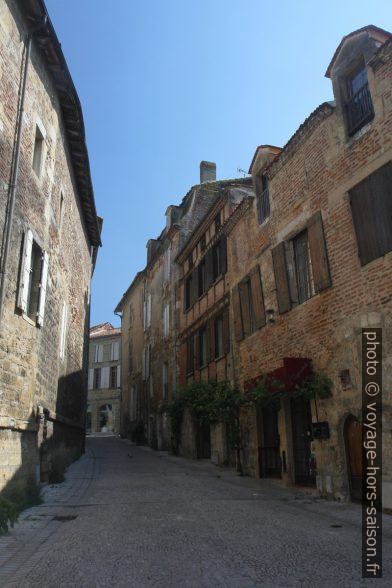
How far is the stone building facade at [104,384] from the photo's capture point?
43.5 meters

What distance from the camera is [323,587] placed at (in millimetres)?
3668

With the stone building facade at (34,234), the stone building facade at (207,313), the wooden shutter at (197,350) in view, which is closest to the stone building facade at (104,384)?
the stone building facade at (207,313)

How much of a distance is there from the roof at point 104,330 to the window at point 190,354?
26.4m

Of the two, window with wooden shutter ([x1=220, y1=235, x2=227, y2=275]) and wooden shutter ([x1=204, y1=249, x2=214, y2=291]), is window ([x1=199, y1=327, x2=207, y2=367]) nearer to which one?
wooden shutter ([x1=204, y1=249, x2=214, y2=291])

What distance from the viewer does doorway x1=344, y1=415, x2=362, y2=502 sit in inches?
316

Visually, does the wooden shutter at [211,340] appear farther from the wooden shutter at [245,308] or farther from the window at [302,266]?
the window at [302,266]

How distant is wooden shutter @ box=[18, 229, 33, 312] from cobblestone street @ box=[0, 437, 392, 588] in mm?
A: 3317

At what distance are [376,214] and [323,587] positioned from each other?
5967mm

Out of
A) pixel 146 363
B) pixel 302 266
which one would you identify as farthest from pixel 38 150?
pixel 146 363

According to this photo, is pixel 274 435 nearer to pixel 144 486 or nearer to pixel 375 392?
pixel 144 486


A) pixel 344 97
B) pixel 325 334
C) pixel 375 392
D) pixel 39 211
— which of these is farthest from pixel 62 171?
pixel 375 392

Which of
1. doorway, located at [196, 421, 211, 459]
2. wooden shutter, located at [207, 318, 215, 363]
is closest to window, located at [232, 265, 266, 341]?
wooden shutter, located at [207, 318, 215, 363]

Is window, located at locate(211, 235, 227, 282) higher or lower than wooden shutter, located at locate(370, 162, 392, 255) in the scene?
higher

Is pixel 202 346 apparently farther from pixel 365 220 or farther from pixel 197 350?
pixel 365 220
